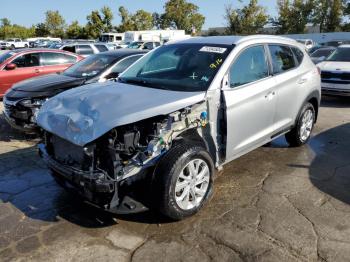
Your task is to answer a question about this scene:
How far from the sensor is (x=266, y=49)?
203 inches

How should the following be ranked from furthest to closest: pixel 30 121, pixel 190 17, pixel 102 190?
pixel 190 17, pixel 30 121, pixel 102 190

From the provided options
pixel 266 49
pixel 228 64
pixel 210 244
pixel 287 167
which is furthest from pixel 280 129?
pixel 210 244

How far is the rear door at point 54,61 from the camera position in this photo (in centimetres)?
1081

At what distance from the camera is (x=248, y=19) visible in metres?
55.0

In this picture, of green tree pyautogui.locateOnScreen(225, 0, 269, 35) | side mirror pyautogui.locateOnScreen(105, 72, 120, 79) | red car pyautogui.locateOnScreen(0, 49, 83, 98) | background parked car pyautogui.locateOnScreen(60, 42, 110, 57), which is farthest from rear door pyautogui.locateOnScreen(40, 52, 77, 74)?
green tree pyautogui.locateOnScreen(225, 0, 269, 35)

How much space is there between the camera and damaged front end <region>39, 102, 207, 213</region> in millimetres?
3510

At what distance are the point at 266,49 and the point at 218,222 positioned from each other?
2517mm

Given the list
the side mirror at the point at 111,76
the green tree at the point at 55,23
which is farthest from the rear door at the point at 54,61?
the green tree at the point at 55,23

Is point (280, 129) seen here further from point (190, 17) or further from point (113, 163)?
point (190, 17)

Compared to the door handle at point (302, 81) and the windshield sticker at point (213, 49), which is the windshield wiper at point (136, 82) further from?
the door handle at point (302, 81)

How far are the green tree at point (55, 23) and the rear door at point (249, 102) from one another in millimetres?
69681

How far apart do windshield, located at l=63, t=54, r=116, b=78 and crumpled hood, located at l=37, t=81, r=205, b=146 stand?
3156 millimetres

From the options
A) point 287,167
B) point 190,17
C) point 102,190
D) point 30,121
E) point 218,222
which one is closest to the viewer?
point 102,190

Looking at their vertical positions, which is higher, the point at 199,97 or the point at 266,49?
the point at 266,49
